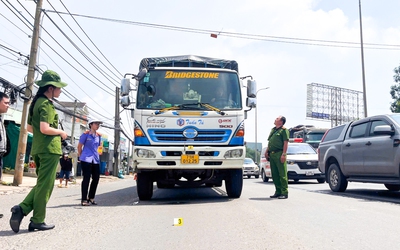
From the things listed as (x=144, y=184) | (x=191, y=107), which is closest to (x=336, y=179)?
(x=191, y=107)

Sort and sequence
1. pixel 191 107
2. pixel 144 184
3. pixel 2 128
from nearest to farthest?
pixel 2 128
pixel 191 107
pixel 144 184

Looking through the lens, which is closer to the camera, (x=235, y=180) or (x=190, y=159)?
(x=190, y=159)

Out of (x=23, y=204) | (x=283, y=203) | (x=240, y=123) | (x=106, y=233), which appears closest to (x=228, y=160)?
(x=240, y=123)

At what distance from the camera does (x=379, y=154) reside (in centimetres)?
871

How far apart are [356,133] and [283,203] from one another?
3.24m

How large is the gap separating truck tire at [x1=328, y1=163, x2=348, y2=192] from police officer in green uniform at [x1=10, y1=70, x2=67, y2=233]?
754 centimetres

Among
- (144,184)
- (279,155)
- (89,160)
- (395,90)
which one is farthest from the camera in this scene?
(395,90)

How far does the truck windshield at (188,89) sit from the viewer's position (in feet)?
27.4

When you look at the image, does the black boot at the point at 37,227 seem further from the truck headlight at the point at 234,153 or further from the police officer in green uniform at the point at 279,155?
the police officer in green uniform at the point at 279,155

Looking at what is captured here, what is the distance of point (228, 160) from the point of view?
26.5ft

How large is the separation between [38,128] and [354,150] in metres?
7.40

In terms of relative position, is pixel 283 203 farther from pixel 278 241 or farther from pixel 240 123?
pixel 278 241

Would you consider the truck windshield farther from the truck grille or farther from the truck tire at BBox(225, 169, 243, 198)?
the truck tire at BBox(225, 169, 243, 198)

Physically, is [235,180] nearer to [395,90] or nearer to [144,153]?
[144,153]
